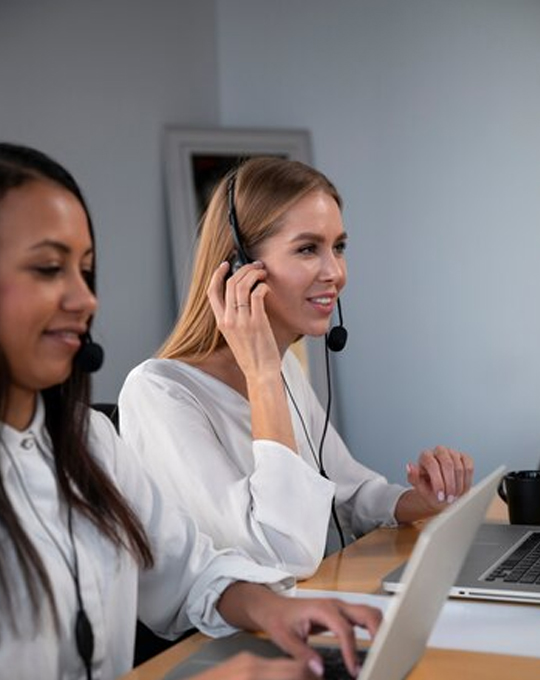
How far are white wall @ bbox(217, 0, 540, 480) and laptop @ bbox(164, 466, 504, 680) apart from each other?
2.90 meters

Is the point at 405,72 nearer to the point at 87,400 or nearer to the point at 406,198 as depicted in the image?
the point at 406,198

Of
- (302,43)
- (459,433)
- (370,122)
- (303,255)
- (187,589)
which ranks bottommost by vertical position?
(459,433)

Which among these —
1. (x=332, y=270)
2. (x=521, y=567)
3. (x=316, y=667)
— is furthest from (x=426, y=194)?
(x=316, y=667)

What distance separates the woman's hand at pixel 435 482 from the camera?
7.20ft

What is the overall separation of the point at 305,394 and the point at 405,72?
218cm

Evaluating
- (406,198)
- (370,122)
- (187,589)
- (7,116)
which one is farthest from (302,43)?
(187,589)

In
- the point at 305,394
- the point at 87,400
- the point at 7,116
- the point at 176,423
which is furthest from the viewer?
the point at 7,116

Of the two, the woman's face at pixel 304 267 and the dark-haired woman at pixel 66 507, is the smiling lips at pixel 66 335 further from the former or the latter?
the woman's face at pixel 304 267

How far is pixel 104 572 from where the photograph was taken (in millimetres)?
1446

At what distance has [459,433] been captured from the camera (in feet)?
14.1

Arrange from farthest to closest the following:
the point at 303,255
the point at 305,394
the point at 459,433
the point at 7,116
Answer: the point at 459,433, the point at 7,116, the point at 305,394, the point at 303,255

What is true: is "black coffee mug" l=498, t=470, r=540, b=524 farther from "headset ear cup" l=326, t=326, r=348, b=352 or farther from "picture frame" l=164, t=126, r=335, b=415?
"picture frame" l=164, t=126, r=335, b=415

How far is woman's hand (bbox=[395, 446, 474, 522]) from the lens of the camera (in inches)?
86.4

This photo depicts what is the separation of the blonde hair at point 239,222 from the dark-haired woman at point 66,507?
66cm
